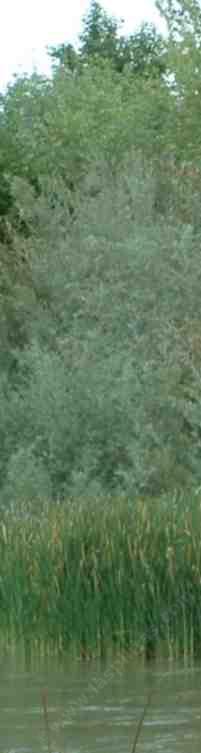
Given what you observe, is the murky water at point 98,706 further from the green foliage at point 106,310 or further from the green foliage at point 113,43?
the green foliage at point 113,43

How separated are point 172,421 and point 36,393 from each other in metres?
2.08

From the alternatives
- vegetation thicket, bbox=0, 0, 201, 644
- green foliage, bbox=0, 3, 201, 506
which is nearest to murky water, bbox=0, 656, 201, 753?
vegetation thicket, bbox=0, 0, 201, 644

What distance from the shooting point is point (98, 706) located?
407 inches

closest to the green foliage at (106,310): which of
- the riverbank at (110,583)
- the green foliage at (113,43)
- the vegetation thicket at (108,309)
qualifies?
the vegetation thicket at (108,309)

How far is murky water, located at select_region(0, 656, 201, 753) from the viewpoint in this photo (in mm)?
9164

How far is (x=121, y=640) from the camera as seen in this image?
40.9 ft

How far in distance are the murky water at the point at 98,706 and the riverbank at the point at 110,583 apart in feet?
0.82

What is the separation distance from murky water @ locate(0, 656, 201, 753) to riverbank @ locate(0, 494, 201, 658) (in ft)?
0.82

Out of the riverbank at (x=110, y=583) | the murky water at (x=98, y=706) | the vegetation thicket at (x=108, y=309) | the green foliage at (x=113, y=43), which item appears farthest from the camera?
the green foliage at (x=113, y=43)

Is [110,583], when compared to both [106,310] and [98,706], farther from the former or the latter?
[106,310]

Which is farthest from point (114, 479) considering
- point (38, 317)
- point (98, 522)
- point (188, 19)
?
point (188, 19)

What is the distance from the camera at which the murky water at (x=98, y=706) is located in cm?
916

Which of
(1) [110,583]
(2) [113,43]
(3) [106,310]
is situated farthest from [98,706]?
(2) [113,43]

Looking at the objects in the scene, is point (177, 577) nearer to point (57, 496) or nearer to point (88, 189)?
point (57, 496)
